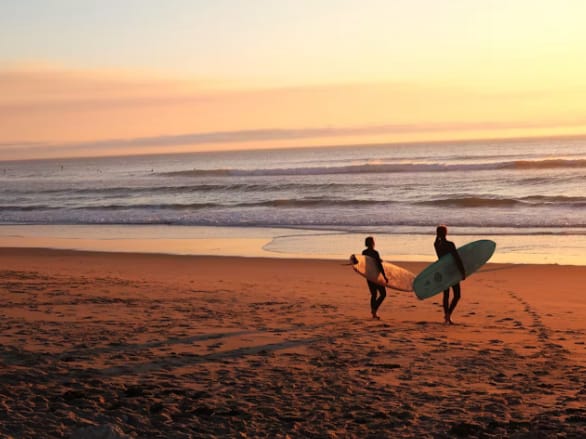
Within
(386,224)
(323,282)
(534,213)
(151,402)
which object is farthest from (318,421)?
(534,213)

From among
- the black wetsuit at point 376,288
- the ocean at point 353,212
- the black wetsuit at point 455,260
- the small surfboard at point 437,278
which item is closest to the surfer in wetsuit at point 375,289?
the black wetsuit at point 376,288

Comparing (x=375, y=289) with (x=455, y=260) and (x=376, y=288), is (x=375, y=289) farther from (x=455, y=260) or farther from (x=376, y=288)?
(x=455, y=260)

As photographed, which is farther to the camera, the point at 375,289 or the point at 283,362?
the point at 375,289

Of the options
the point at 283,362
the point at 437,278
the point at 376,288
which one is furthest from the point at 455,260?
the point at 283,362

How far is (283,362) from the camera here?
7621 mm

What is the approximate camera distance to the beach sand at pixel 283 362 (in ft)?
19.0

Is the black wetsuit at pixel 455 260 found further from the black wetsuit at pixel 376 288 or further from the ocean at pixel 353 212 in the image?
the ocean at pixel 353 212

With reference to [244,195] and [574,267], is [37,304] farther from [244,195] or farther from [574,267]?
[244,195]

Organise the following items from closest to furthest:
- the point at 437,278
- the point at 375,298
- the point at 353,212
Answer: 1. the point at 375,298
2. the point at 437,278
3. the point at 353,212

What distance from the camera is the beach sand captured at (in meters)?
5.78

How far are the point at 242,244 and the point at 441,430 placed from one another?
15697mm

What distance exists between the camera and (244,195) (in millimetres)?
43469

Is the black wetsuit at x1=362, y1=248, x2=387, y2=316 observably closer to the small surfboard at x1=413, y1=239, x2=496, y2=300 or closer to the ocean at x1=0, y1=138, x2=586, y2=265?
the small surfboard at x1=413, y1=239, x2=496, y2=300

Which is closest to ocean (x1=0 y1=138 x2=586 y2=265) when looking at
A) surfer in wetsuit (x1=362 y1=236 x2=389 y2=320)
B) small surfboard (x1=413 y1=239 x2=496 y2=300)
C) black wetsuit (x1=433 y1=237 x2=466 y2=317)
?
small surfboard (x1=413 y1=239 x2=496 y2=300)
